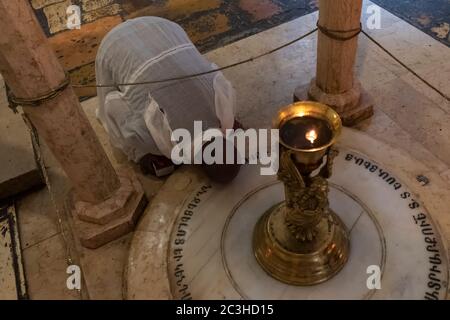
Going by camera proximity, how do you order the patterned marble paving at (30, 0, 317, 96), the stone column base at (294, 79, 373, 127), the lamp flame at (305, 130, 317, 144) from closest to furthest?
the lamp flame at (305, 130, 317, 144), the stone column base at (294, 79, 373, 127), the patterned marble paving at (30, 0, 317, 96)

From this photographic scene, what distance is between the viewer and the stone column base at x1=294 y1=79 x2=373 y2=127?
10.1 ft

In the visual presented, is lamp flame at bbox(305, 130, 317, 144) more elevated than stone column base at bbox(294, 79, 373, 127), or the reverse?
lamp flame at bbox(305, 130, 317, 144)

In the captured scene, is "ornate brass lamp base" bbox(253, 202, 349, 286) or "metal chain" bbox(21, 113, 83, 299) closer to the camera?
"ornate brass lamp base" bbox(253, 202, 349, 286)

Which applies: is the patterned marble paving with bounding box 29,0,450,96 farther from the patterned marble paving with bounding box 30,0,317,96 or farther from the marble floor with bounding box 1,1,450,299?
the marble floor with bounding box 1,1,450,299

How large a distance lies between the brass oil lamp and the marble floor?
2.77 ft

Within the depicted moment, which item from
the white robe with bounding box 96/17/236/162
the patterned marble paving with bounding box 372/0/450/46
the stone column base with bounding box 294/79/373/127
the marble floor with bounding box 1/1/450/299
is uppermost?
the white robe with bounding box 96/17/236/162

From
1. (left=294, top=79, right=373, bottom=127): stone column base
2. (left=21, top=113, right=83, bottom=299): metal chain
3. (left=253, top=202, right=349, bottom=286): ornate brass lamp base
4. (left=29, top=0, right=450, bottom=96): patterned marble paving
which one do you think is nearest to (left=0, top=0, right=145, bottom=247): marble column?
(left=21, top=113, right=83, bottom=299): metal chain

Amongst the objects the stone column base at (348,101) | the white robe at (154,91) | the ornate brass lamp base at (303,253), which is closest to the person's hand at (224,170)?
the white robe at (154,91)

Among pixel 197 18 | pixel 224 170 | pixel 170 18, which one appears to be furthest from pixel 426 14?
pixel 224 170

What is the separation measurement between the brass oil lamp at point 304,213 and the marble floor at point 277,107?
845mm

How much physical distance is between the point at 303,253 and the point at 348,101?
4.15ft

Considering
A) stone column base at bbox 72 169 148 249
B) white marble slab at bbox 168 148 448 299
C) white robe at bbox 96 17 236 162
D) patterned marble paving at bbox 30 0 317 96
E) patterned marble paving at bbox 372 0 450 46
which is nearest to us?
white marble slab at bbox 168 148 448 299

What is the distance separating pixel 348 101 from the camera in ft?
10.2

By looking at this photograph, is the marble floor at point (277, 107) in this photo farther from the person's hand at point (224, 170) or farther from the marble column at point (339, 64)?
the person's hand at point (224, 170)
